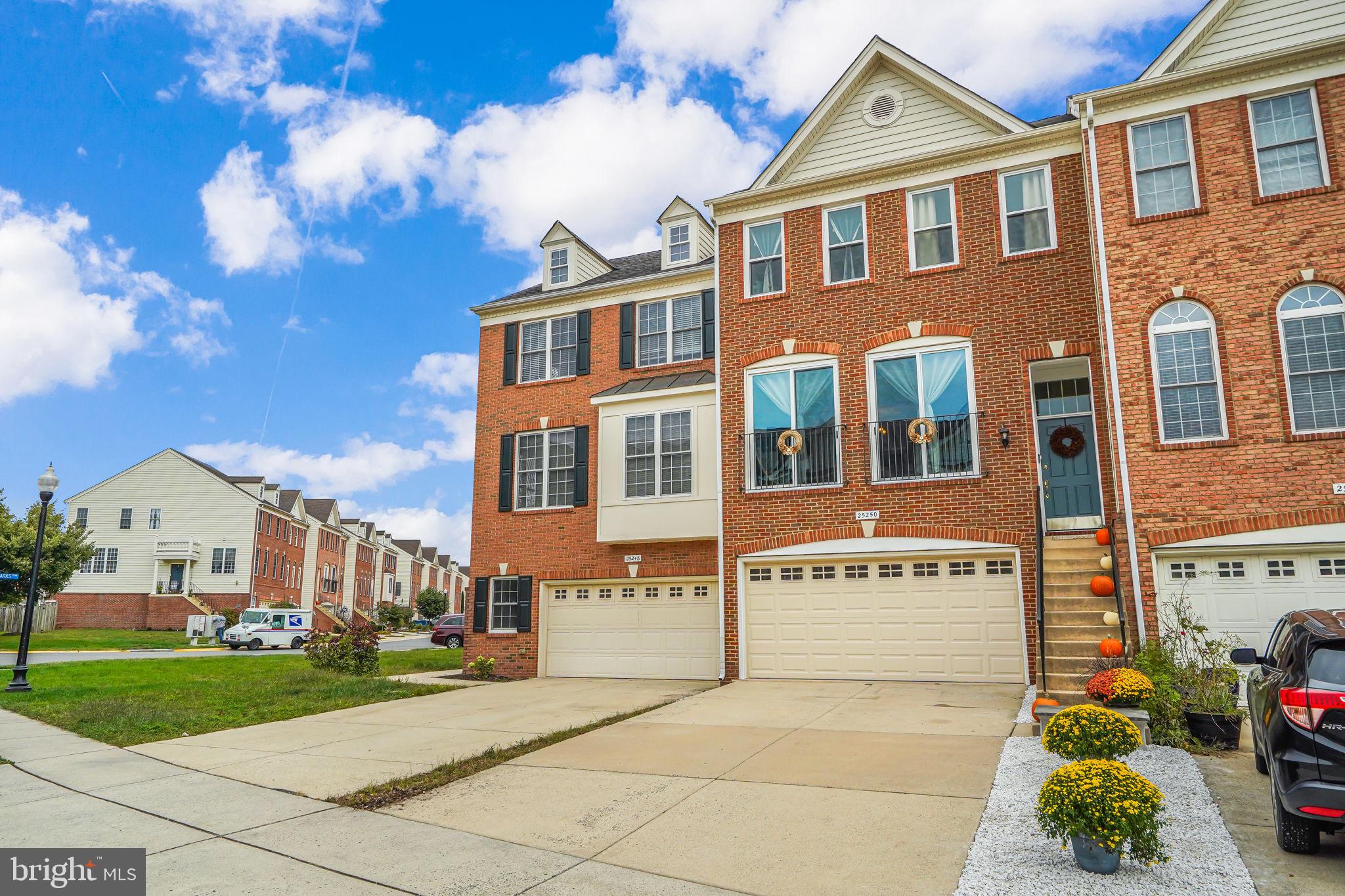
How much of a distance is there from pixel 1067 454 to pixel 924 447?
2324 millimetres

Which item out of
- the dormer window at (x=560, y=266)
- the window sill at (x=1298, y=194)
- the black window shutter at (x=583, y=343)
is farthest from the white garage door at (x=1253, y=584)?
the dormer window at (x=560, y=266)

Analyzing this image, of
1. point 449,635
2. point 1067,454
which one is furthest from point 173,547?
point 1067,454

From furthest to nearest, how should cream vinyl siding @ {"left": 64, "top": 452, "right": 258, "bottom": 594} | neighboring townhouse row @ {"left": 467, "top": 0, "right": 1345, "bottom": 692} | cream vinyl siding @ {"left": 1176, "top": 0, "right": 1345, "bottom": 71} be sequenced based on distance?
cream vinyl siding @ {"left": 64, "top": 452, "right": 258, "bottom": 594}
cream vinyl siding @ {"left": 1176, "top": 0, "right": 1345, "bottom": 71}
neighboring townhouse row @ {"left": 467, "top": 0, "right": 1345, "bottom": 692}

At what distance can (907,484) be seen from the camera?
1467 cm

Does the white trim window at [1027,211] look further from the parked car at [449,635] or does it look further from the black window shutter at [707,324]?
the parked car at [449,635]

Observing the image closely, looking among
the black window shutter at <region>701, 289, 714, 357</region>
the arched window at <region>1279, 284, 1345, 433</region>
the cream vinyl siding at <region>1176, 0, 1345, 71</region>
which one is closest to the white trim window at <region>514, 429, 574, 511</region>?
the black window shutter at <region>701, 289, 714, 357</region>

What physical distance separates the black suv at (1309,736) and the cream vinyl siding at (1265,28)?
408 inches

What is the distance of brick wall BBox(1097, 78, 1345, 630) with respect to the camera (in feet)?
37.6

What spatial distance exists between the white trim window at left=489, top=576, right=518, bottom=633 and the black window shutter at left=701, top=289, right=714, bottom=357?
6623 mm

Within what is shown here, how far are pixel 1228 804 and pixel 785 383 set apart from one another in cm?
1030

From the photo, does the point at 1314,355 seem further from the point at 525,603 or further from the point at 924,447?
the point at 525,603

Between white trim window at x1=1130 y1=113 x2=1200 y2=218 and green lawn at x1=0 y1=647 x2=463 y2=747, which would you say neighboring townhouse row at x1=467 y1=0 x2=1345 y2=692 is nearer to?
white trim window at x1=1130 y1=113 x2=1200 y2=218

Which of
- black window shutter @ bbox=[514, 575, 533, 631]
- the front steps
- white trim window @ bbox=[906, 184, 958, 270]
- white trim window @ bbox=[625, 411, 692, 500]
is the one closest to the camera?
the front steps

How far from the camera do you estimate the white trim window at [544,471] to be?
778 inches
